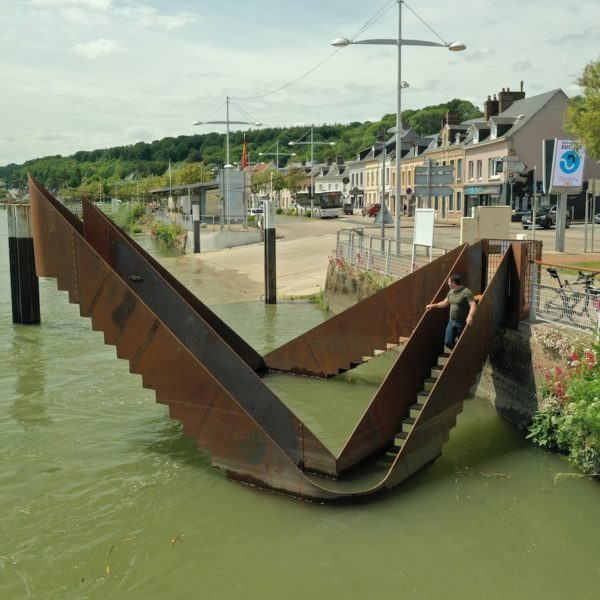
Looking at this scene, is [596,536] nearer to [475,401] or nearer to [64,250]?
[475,401]

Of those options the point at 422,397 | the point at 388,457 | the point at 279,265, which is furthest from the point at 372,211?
the point at 388,457

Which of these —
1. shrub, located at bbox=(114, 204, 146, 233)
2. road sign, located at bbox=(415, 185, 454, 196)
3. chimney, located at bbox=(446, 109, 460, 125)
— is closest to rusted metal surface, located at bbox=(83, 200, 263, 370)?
A: road sign, located at bbox=(415, 185, 454, 196)

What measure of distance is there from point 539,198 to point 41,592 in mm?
51899

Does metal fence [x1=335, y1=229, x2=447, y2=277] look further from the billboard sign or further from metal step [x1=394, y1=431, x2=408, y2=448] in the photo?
metal step [x1=394, y1=431, x2=408, y2=448]

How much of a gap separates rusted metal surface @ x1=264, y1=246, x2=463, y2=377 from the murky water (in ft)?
5.99

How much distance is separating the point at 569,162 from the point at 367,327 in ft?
54.4

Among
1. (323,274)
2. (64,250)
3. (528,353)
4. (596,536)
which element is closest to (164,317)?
(64,250)

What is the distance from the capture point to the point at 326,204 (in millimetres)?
81125

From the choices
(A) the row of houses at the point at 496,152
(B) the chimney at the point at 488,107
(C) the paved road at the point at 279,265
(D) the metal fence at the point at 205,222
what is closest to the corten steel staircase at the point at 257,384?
(C) the paved road at the point at 279,265

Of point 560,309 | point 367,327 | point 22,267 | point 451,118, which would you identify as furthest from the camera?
point 451,118

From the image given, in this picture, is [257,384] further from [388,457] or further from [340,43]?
[340,43]

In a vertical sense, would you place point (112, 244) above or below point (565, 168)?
below

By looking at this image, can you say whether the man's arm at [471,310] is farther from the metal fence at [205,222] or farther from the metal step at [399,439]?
the metal fence at [205,222]

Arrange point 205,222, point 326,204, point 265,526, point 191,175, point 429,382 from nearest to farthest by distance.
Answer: point 265,526 → point 429,382 → point 205,222 → point 326,204 → point 191,175
